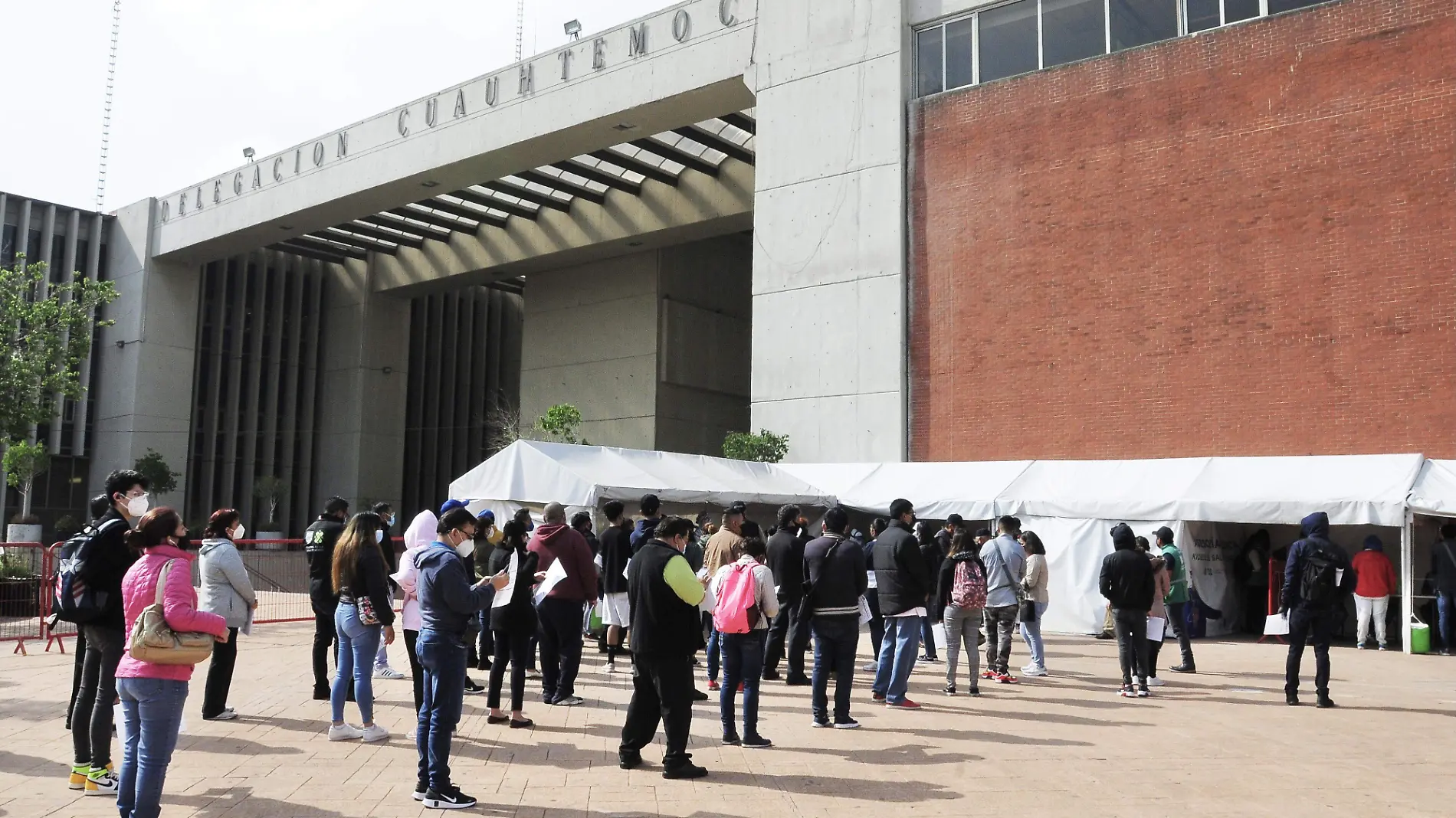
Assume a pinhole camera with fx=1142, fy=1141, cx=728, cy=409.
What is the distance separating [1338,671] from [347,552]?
10.8m

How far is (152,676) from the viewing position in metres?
5.16

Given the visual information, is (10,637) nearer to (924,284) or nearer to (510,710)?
(510,710)

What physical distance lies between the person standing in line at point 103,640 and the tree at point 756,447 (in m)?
16.4

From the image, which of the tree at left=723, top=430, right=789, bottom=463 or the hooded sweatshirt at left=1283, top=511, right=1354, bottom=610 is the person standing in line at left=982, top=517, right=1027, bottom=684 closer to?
the hooded sweatshirt at left=1283, top=511, right=1354, bottom=610

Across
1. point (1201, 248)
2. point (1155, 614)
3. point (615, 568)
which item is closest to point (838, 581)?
point (615, 568)

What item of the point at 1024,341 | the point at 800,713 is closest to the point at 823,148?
the point at 1024,341

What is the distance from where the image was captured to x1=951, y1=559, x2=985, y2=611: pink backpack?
10281 millimetres

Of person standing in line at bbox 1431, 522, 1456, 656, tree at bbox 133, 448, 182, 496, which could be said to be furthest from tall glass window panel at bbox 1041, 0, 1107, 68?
tree at bbox 133, 448, 182, 496

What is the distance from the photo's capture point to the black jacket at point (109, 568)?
6234 mm

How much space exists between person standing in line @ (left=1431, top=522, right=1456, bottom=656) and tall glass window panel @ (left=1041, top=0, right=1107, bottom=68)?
10574 millimetres

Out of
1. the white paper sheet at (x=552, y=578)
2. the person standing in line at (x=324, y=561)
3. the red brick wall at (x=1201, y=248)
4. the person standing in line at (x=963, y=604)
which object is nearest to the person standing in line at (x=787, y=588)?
the person standing in line at (x=963, y=604)

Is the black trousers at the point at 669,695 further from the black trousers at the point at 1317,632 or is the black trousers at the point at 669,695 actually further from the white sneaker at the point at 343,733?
the black trousers at the point at 1317,632

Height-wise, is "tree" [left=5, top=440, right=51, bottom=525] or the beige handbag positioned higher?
"tree" [left=5, top=440, right=51, bottom=525]

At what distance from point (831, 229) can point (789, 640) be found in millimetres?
14055
